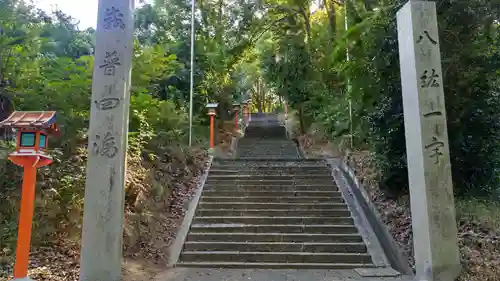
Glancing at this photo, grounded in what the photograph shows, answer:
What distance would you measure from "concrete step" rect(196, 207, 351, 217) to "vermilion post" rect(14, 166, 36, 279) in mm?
3970

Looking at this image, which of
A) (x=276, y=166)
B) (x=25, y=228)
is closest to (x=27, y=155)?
(x=25, y=228)

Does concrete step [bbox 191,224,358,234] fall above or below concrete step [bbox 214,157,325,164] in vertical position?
below

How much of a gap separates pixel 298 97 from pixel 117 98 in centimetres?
1081

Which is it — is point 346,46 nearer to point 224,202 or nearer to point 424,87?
point 424,87

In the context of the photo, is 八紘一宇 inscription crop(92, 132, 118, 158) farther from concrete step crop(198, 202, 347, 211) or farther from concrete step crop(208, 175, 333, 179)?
concrete step crop(208, 175, 333, 179)

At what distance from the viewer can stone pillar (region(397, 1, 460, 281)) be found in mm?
5023

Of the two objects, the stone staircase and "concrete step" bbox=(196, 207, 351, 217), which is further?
"concrete step" bbox=(196, 207, 351, 217)

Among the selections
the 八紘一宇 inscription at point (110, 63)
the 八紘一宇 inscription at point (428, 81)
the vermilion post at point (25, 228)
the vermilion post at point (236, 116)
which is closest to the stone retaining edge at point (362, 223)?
the 八紘一宇 inscription at point (428, 81)

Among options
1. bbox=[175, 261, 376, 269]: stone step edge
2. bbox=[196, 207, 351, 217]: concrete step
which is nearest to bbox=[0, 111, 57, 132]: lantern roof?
bbox=[175, 261, 376, 269]: stone step edge

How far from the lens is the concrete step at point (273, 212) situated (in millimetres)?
7777

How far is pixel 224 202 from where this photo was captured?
27.3ft

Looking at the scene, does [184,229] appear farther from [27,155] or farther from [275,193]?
[27,155]

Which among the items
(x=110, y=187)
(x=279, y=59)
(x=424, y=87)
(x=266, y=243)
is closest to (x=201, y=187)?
(x=266, y=243)

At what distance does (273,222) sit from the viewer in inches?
296
